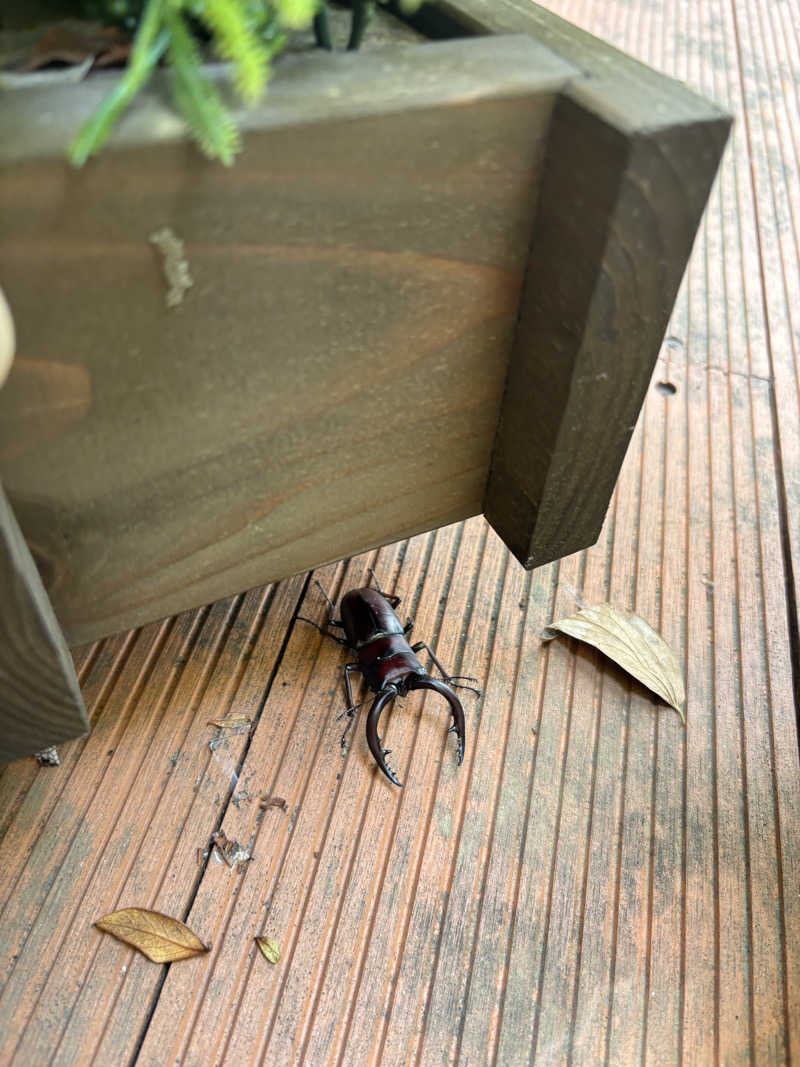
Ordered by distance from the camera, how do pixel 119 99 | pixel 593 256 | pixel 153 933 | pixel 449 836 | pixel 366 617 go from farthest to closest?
pixel 366 617 → pixel 449 836 → pixel 153 933 → pixel 593 256 → pixel 119 99

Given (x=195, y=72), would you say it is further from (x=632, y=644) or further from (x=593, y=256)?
(x=632, y=644)

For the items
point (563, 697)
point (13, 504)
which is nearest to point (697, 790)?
point (563, 697)

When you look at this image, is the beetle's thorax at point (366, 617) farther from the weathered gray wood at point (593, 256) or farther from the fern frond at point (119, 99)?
the fern frond at point (119, 99)

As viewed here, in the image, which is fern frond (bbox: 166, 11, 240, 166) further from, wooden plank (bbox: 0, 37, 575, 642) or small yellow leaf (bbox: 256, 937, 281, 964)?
small yellow leaf (bbox: 256, 937, 281, 964)

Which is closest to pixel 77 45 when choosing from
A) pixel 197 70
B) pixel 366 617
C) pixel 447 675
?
pixel 197 70

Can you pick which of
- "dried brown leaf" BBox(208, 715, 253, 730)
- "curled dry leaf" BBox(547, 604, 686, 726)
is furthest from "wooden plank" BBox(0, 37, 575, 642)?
"curled dry leaf" BBox(547, 604, 686, 726)
